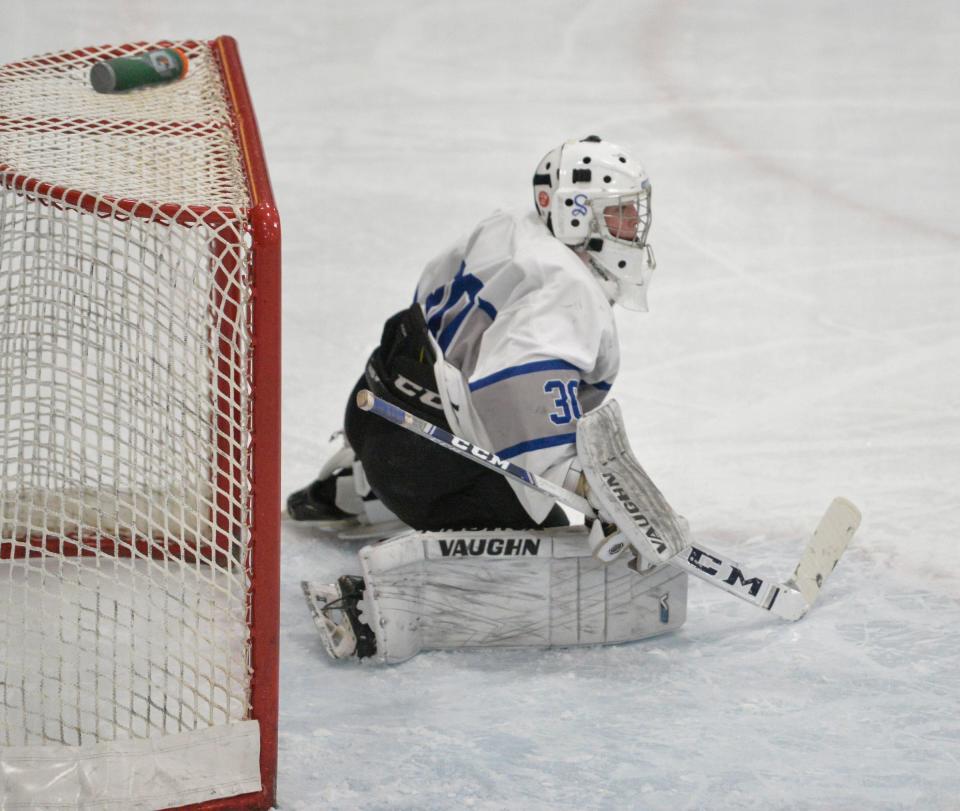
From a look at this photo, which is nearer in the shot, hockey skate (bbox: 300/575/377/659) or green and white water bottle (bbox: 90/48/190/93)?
hockey skate (bbox: 300/575/377/659)

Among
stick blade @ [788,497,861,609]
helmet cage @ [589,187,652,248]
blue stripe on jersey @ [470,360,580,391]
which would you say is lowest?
stick blade @ [788,497,861,609]

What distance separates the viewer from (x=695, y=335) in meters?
4.10

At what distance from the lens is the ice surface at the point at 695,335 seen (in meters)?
2.20

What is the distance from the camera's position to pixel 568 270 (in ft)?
8.45

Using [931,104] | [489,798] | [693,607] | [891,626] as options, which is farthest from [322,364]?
[931,104]

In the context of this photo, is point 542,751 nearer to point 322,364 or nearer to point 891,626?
point 891,626

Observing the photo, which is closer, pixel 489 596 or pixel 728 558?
pixel 489 596

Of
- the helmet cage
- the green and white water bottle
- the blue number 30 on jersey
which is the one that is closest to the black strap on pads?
the blue number 30 on jersey

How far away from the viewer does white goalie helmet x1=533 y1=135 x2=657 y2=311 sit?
8.77 feet

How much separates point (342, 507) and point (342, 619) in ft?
1.87

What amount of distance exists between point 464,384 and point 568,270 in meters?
0.27

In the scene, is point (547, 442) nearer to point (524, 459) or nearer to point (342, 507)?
point (524, 459)

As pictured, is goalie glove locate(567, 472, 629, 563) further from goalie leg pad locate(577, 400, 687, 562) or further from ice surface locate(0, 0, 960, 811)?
ice surface locate(0, 0, 960, 811)

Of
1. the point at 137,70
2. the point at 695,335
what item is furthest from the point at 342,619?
the point at 695,335
